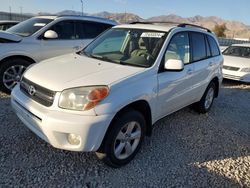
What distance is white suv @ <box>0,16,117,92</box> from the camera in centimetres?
549

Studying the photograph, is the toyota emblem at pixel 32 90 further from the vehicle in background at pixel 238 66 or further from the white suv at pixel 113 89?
the vehicle in background at pixel 238 66

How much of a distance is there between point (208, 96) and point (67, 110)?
140 inches

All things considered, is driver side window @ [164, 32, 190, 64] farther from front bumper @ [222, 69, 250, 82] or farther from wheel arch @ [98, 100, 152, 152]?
front bumper @ [222, 69, 250, 82]

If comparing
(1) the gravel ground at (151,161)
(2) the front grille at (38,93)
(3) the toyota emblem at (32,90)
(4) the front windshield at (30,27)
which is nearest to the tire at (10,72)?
(4) the front windshield at (30,27)

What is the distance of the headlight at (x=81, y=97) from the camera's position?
291 centimetres

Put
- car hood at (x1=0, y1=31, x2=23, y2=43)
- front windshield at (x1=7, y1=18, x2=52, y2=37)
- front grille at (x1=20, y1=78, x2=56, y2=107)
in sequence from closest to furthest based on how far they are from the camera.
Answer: front grille at (x1=20, y1=78, x2=56, y2=107)
car hood at (x1=0, y1=31, x2=23, y2=43)
front windshield at (x1=7, y1=18, x2=52, y2=37)

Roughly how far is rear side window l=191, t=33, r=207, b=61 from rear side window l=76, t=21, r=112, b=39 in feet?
8.86

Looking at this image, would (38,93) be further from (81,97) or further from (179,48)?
(179,48)

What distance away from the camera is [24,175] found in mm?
3096

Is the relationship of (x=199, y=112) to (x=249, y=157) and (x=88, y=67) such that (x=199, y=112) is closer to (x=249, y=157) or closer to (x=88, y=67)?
(x=249, y=157)

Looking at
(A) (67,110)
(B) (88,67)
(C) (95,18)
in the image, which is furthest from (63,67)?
(C) (95,18)

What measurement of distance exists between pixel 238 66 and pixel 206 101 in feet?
13.9

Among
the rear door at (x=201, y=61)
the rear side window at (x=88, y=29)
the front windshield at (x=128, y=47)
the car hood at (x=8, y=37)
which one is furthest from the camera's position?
the rear side window at (x=88, y=29)

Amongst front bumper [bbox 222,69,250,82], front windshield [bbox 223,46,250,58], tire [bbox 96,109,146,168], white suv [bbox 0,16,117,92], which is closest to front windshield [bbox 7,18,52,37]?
white suv [bbox 0,16,117,92]
